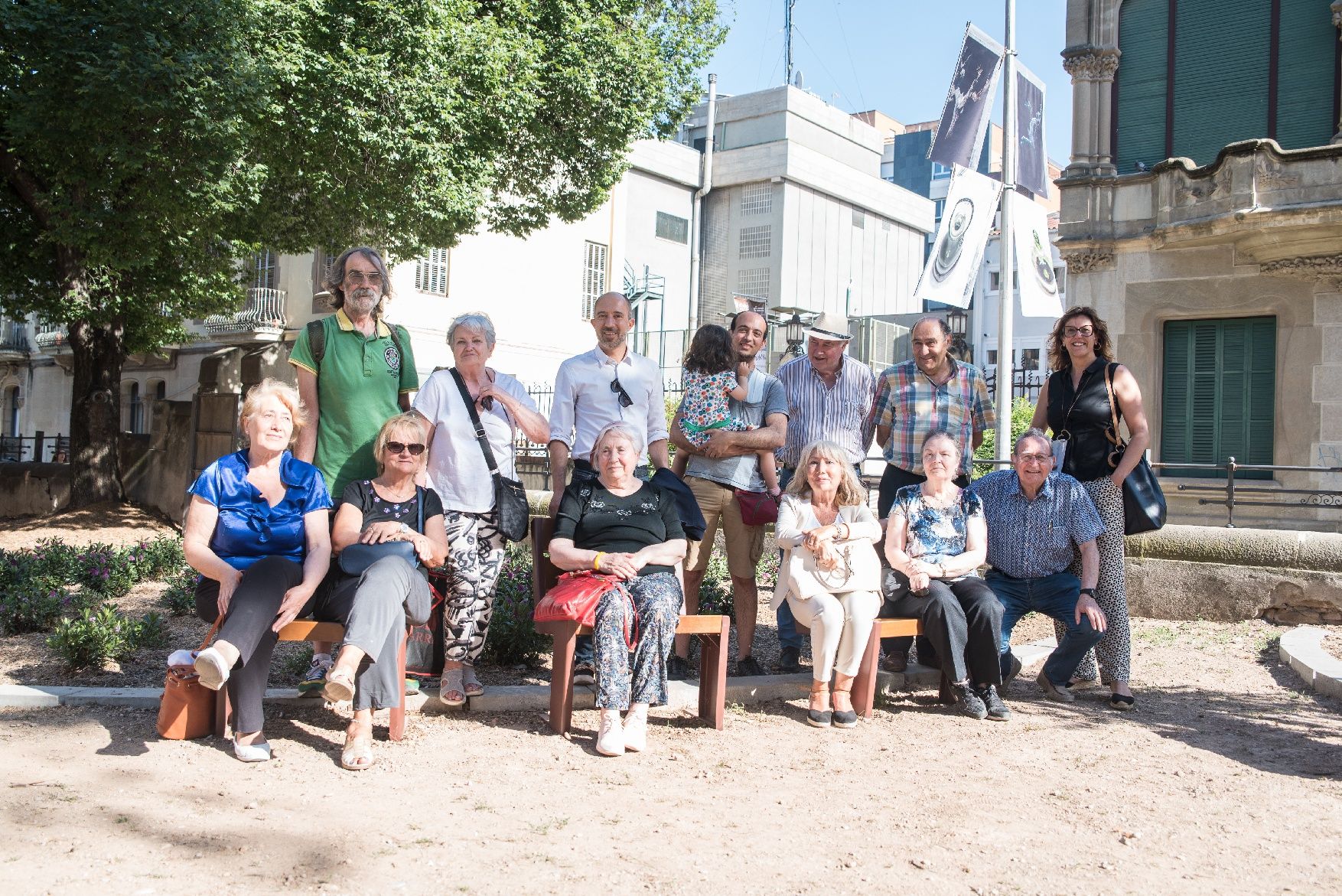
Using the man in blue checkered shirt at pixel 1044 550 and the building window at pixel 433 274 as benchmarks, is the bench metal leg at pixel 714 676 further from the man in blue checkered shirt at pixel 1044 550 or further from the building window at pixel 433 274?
the building window at pixel 433 274

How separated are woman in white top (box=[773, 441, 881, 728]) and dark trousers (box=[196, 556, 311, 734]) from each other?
2484mm

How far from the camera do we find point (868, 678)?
5.70m

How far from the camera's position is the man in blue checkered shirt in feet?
20.3

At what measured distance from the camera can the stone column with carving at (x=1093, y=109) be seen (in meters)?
15.8

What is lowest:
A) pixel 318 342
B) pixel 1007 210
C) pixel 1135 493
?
pixel 1135 493

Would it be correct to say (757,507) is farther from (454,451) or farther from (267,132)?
(267,132)

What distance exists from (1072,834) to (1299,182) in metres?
12.3

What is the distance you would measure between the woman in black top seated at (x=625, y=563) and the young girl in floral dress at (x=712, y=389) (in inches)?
21.6

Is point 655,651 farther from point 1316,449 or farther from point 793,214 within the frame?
point 793,214

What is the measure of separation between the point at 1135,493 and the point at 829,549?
2.02 metres

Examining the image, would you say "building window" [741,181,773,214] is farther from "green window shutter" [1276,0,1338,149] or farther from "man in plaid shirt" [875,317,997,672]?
"man in plaid shirt" [875,317,997,672]

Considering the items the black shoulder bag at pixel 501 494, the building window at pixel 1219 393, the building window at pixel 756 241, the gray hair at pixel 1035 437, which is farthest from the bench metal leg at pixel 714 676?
the building window at pixel 756 241

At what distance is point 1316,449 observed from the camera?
14.1 m

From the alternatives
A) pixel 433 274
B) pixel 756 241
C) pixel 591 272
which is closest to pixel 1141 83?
pixel 433 274
